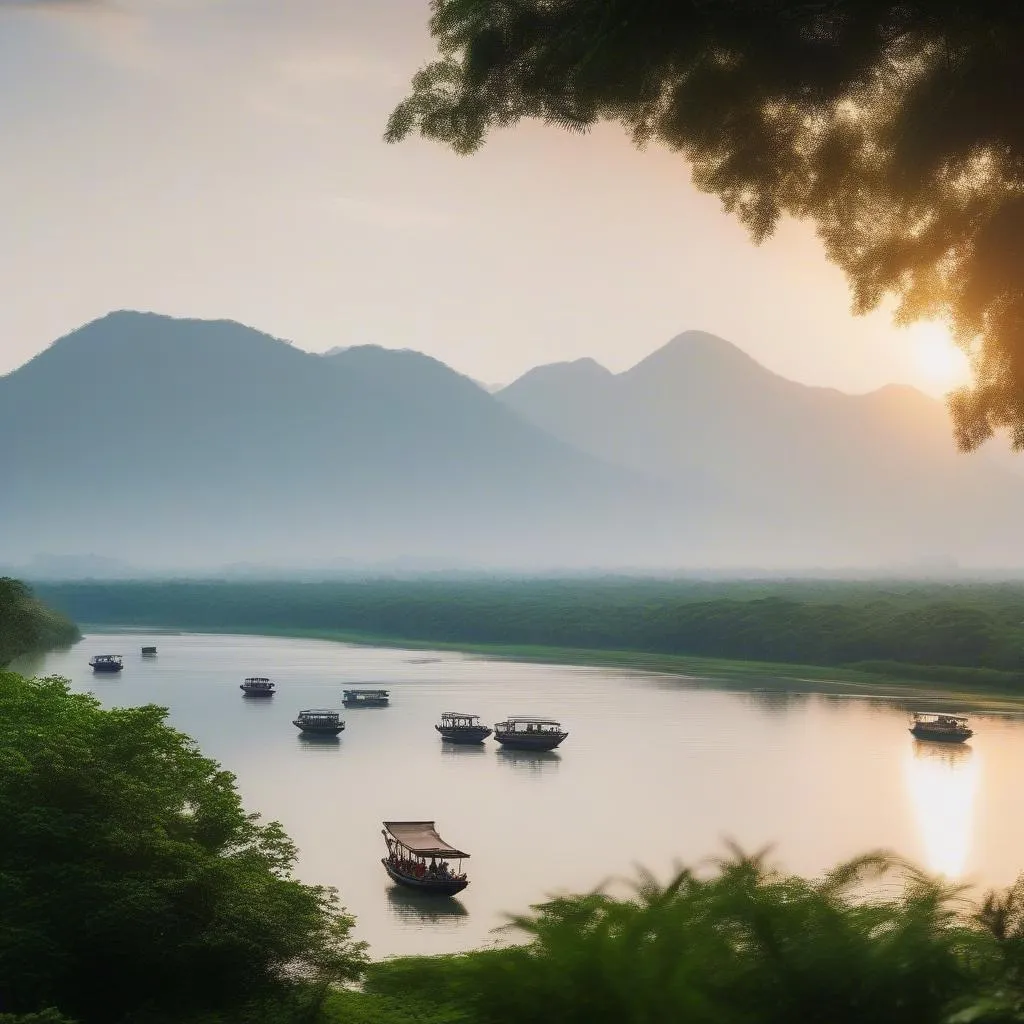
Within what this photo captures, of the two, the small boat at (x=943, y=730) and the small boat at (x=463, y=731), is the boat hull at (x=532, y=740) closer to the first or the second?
the small boat at (x=463, y=731)

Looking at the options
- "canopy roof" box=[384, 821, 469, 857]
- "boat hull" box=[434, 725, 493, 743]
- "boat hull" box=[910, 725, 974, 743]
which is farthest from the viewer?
"boat hull" box=[434, 725, 493, 743]

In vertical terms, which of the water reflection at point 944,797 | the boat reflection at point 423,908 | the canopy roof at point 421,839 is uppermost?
the canopy roof at point 421,839

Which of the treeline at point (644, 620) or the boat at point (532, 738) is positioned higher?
the treeline at point (644, 620)

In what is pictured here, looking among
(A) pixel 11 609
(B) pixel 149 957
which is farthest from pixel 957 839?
(A) pixel 11 609

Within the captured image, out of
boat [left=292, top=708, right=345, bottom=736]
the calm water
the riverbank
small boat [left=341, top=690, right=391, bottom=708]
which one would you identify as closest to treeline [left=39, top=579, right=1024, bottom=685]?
the riverbank

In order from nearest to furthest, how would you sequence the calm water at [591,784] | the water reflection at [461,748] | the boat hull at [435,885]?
the boat hull at [435,885]
the calm water at [591,784]
the water reflection at [461,748]

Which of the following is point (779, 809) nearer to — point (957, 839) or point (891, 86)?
point (957, 839)

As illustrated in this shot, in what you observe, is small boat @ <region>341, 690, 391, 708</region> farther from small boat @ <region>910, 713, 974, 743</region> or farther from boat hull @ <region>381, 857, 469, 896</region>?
boat hull @ <region>381, 857, 469, 896</region>

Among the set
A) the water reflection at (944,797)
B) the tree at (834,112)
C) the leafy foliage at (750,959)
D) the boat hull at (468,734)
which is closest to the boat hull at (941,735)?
the water reflection at (944,797)
